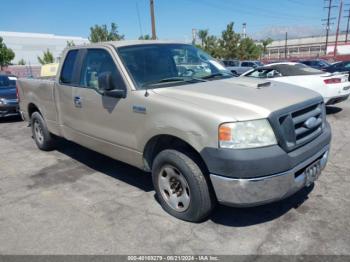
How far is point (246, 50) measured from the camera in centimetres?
4659

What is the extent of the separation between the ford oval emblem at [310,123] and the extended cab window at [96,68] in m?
2.04

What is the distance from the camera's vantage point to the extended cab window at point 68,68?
4.90 metres

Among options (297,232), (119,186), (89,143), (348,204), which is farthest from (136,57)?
(348,204)

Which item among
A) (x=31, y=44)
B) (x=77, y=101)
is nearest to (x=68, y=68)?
(x=77, y=101)

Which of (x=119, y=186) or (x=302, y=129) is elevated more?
(x=302, y=129)

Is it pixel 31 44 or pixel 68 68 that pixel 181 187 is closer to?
pixel 68 68

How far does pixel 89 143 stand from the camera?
15.2ft

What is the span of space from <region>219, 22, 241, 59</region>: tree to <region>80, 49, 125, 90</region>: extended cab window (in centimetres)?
4197

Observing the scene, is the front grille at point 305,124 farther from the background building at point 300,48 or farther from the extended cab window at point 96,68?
the background building at point 300,48

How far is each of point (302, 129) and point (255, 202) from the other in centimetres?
88

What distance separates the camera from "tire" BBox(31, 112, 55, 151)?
239 inches

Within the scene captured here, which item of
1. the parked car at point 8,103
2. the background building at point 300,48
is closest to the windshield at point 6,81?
the parked car at point 8,103

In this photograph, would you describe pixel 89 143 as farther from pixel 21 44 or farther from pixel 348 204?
pixel 21 44

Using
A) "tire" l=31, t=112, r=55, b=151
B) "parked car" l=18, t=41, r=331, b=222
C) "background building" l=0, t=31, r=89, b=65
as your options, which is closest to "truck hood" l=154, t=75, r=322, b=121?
"parked car" l=18, t=41, r=331, b=222
